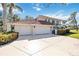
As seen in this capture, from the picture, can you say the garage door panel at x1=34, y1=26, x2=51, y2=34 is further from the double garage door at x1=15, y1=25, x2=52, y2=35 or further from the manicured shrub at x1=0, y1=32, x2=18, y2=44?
the manicured shrub at x1=0, y1=32, x2=18, y2=44

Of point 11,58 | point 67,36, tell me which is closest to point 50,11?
point 67,36

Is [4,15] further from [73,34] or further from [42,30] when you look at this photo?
[73,34]

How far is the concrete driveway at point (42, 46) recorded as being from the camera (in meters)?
3.91

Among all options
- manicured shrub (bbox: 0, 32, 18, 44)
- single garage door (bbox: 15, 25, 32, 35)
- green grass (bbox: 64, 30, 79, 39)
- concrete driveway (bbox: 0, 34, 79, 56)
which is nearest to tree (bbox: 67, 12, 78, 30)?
green grass (bbox: 64, 30, 79, 39)

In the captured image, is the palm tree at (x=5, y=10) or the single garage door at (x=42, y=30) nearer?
the palm tree at (x=5, y=10)

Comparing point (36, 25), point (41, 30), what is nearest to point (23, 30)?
point (36, 25)

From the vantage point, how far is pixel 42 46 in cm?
405

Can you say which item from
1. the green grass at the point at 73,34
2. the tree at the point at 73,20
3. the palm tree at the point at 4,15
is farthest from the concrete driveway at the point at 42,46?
the palm tree at the point at 4,15

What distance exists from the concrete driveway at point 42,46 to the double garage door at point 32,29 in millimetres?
108

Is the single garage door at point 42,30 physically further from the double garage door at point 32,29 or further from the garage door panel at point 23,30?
the garage door panel at point 23,30

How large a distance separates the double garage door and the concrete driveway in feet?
0.35

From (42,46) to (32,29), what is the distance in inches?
20.5

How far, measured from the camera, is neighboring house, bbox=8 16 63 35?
404 centimetres

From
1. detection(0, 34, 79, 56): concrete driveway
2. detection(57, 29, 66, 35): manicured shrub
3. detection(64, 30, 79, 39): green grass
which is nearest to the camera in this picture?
detection(0, 34, 79, 56): concrete driveway
